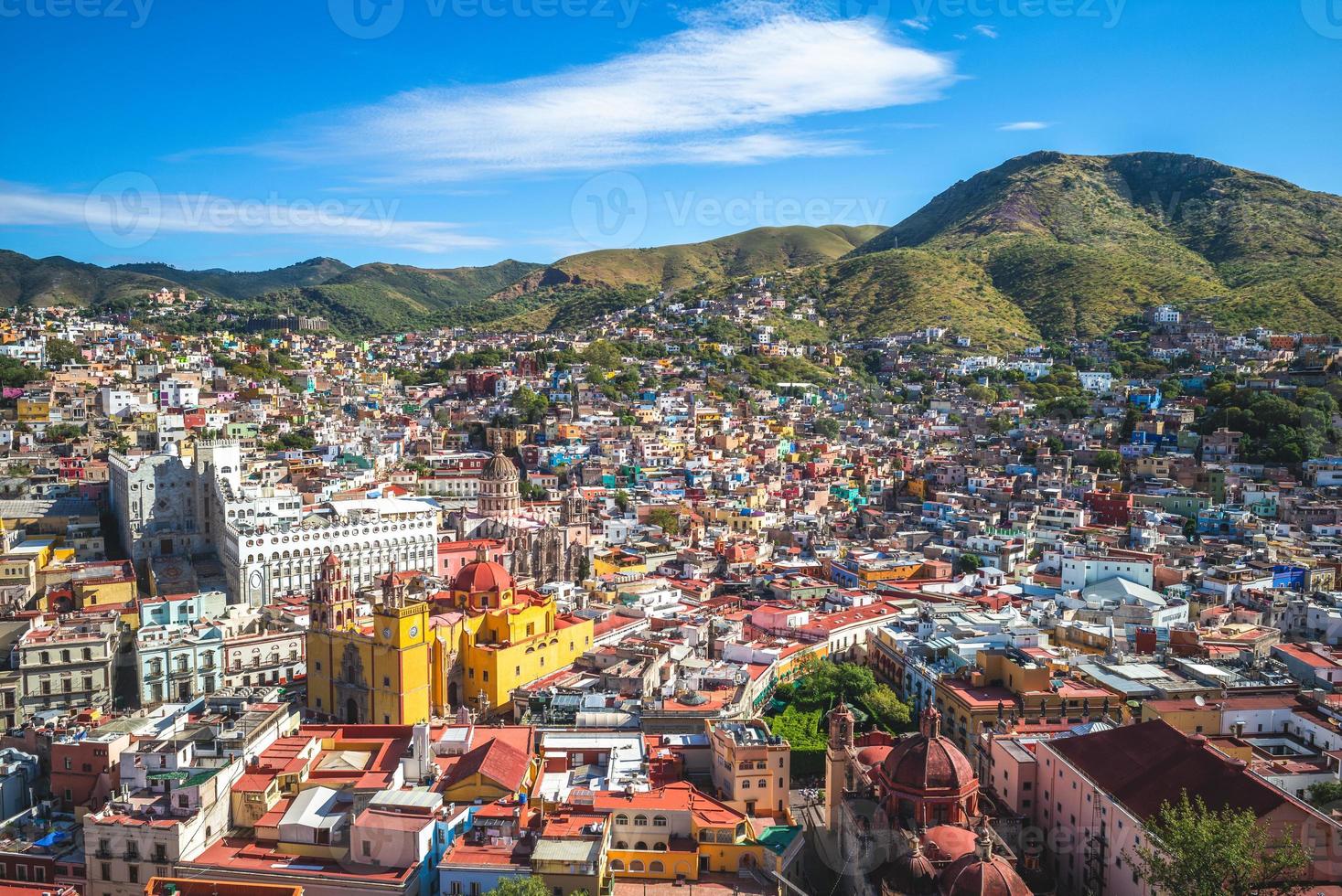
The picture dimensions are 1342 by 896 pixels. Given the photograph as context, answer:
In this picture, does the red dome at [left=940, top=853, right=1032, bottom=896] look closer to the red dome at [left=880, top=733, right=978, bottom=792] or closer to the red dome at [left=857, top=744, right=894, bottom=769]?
the red dome at [left=880, top=733, right=978, bottom=792]

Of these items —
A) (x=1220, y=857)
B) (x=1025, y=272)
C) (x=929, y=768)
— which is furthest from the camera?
(x=1025, y=272)

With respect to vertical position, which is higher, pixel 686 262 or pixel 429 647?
pixel 686 262

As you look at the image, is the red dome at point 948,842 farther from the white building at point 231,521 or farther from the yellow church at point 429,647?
the white building at point 231,521

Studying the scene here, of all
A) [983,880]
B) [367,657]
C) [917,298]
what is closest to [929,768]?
[983,880]

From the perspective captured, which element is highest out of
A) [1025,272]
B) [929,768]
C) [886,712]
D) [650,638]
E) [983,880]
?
[1025,272]

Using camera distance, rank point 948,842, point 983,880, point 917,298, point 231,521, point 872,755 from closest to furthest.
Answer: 1. point 983,880
2. point 948,842
3. point 872,755
4. point 231,521
5. point 917,298

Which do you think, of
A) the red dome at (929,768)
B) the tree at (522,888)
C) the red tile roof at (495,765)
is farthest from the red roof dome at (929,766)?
the red tile roof at (495,765)

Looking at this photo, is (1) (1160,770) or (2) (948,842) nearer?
(2) (948,842)

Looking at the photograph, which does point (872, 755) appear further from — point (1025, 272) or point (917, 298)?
point (1025, 272)
